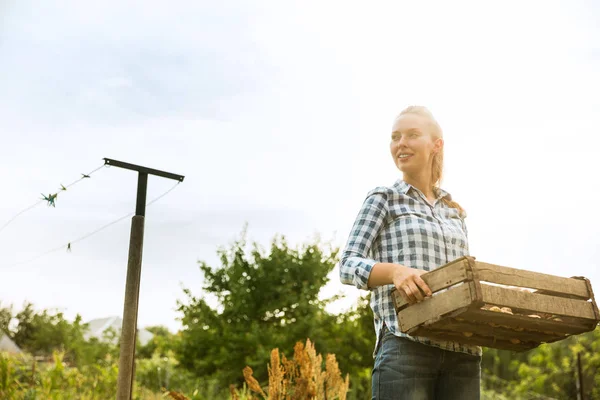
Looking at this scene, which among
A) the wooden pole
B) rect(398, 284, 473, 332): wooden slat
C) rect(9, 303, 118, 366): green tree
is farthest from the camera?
rect(9, 303, 118, 366): green tree

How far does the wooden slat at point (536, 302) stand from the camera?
1.61 m

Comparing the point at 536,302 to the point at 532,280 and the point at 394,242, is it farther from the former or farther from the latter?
the point at 394,242

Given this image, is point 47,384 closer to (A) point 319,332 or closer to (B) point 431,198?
(A) point 319,332

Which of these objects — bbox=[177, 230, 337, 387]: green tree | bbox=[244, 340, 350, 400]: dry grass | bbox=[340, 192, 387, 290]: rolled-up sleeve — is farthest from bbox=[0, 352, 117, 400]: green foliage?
bbox=[340, 192, 387, 290]: rolled-up sleeve

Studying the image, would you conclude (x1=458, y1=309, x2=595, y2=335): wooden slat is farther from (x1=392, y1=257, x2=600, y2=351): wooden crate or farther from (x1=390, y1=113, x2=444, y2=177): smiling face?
(x1=390, y1=113, x2=444, y2=177): smiling face

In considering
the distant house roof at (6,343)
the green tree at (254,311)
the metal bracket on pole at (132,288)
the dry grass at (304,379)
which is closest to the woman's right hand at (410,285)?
the dry grass at (304,379)

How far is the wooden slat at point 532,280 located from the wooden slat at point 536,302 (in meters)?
0.03

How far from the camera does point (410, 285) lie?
1.65 metres

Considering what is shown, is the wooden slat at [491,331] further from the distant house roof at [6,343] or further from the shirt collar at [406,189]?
the distant house roof at [6,343]

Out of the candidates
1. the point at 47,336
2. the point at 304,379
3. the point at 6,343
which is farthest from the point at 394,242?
the point at 6,343

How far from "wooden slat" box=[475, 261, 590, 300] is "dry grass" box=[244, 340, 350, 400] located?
6.70 ft

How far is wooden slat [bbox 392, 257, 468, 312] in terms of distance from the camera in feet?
5.15

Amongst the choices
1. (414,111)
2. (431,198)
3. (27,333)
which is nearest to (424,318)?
(431,198)

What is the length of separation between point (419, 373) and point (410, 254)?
362 millimetres
